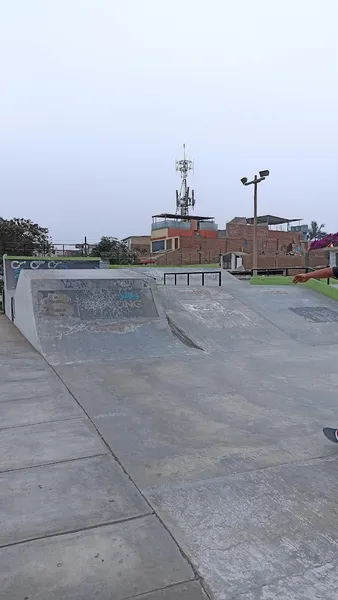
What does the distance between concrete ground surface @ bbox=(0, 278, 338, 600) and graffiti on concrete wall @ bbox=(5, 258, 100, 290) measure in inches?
503

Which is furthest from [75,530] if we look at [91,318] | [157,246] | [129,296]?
[157,246]

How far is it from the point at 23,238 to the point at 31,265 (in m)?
18.2

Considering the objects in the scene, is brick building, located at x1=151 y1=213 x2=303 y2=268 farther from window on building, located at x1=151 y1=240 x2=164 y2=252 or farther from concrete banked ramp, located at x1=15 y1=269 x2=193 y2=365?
concrete banked ramp, located at x1=15 y1=269 x2=193 y2=365

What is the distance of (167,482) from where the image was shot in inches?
137

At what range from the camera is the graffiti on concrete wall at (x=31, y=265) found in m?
19.4

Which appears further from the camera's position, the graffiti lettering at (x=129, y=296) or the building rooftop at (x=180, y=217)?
the building rooftop at (x=180, y=217)

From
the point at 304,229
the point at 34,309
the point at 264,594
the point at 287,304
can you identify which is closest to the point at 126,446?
the point at 264,594

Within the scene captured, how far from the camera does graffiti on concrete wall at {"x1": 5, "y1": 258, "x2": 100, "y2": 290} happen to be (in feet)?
63.7

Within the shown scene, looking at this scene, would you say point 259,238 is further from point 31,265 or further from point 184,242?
point 31,265

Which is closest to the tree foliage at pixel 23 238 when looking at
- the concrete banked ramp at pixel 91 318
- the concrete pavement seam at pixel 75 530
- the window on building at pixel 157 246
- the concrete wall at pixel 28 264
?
the concrete wall at pixel 28 264

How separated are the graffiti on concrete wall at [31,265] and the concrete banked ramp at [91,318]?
306 inches

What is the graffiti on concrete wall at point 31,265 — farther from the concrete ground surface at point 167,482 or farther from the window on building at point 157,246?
the window on building at point 157,246

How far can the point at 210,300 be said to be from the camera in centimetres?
1269

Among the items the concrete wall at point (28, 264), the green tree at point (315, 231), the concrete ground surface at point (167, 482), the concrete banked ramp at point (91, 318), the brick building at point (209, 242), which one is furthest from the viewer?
the green tree at point (315, 231)
